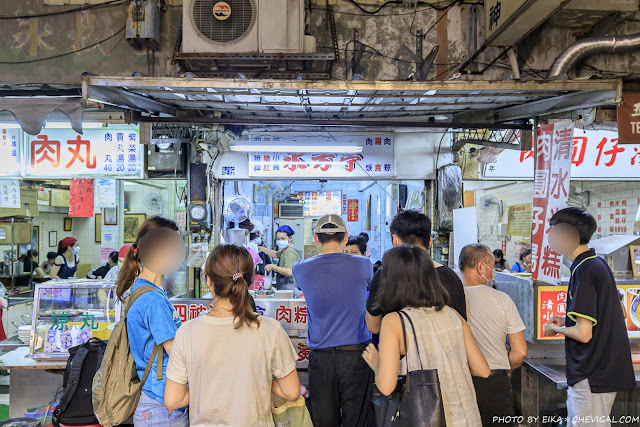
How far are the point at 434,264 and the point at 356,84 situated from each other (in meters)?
1.75

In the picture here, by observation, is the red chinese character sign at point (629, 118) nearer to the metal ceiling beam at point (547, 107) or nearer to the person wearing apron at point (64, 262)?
the metal ceiling beam at point (547, 107)

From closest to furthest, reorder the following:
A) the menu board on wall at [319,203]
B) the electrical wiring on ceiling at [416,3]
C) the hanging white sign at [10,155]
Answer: the electrical wiring on ceiling at [416,3]
the hanging white sign at [10,155]
the menu board on wall at [319,203]

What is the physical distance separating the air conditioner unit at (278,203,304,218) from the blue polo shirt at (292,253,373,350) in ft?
39.0

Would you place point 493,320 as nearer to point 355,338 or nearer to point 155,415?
point 355,338

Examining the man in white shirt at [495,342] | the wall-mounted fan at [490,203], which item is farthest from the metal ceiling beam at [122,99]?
the wall-mounted fan at [490,203]

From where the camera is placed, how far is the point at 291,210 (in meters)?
15.8

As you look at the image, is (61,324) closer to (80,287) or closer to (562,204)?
(80,287)

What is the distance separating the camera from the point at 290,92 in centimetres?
454

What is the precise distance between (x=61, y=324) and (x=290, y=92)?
300cm

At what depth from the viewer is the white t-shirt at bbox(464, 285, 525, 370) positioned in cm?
333

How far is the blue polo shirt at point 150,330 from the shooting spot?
8.75ft

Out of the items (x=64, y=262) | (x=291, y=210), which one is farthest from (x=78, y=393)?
(x=291, y=210)

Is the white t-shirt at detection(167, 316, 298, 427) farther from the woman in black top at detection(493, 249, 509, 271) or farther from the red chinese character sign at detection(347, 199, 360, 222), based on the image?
the red chinese character sign at detection(347, 199, 360, 222)

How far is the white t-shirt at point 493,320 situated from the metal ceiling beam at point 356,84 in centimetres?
175
